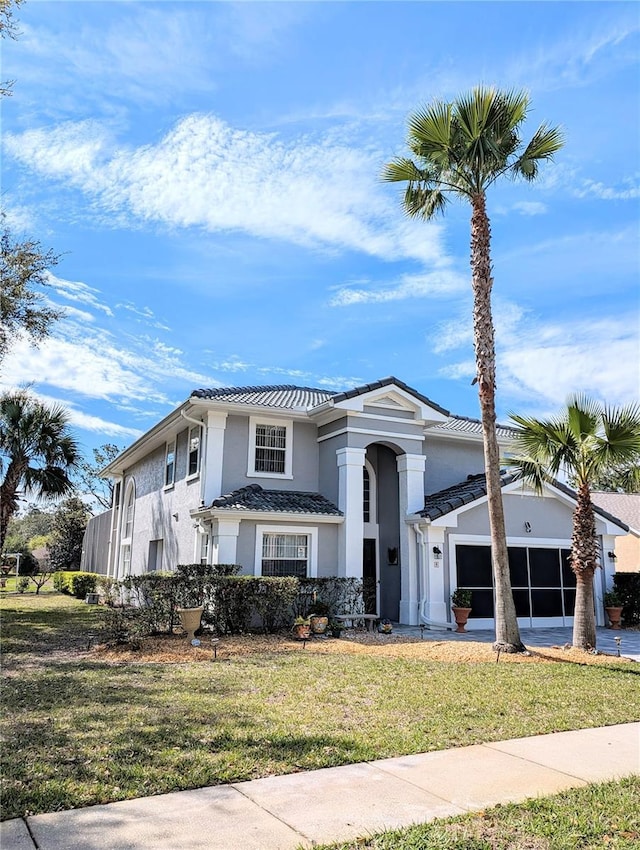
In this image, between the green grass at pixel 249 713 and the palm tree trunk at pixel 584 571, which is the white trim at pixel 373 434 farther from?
the green grass at pixel 249 713

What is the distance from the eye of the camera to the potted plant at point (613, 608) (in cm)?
1944

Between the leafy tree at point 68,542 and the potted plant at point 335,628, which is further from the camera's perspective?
the leafy tree at point 68,542

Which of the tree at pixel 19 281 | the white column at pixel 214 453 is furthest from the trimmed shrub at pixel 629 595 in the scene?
the tree at pixel 19 281

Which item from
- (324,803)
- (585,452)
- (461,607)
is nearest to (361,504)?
(461,607)

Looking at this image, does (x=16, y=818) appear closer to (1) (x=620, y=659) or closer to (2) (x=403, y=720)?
(2) (x=403, y=720)

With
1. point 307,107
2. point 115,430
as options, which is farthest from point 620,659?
point 115,430

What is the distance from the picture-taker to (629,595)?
20.2 meters

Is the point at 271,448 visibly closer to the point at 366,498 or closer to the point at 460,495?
the point at 366,498

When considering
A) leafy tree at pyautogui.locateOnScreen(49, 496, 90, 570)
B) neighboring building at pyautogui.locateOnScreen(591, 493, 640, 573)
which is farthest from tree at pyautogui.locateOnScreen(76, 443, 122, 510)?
neighboring building at pyautogui.locateOnScreen(591, 493, 640, 573)

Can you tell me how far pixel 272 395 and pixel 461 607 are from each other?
8.54 meters

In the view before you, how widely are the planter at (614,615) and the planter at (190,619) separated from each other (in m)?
12.9

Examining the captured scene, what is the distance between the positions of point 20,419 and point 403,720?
2102 cm

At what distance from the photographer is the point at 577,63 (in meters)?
11.8

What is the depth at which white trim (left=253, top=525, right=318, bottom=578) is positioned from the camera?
17000mm
